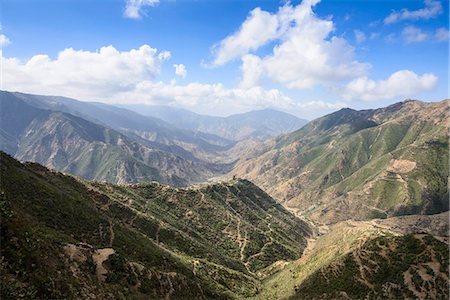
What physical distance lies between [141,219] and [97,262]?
68.8 metres

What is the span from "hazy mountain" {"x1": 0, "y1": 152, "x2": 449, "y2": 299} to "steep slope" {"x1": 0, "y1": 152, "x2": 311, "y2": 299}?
0.26 metres

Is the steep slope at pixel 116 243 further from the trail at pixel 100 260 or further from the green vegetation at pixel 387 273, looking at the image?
the green vegetation at pixel 387 273

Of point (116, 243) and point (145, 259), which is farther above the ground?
point (116, 243)

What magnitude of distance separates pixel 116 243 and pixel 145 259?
9.73 metres

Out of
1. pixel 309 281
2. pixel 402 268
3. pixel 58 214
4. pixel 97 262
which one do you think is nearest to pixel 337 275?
pixel 309 281

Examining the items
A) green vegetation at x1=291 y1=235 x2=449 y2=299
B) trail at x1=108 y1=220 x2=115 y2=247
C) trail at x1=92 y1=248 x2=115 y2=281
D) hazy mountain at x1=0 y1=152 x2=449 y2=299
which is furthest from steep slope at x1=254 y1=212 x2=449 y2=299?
trail at x1=92 y1=248 x2=115 y2=281

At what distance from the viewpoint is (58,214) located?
89562 mm

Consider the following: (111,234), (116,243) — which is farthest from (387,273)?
(111,234)

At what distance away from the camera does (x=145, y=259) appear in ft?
295

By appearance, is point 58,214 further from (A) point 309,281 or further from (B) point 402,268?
(B) point 402,268

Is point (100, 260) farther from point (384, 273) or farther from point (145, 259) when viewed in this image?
point (384, 273)

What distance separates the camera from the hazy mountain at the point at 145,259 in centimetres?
4716

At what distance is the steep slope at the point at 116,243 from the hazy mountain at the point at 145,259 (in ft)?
0.84

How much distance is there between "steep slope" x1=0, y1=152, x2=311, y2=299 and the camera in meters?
45.8
